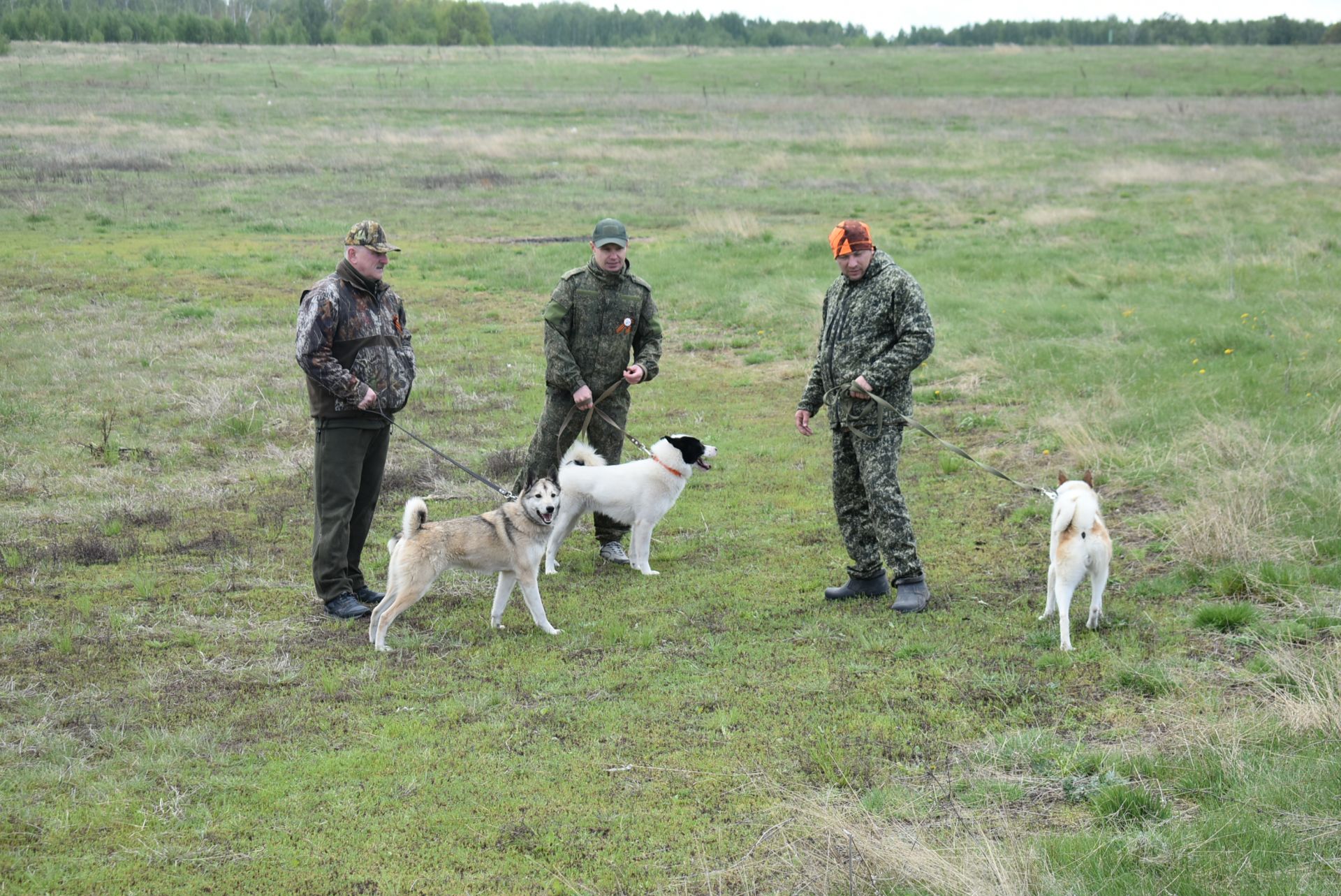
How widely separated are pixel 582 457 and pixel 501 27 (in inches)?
6206

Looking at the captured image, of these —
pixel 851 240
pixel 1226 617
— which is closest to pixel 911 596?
pixel 1226 617

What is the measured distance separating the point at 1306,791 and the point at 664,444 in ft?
15.8

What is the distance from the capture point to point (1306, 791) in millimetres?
4453

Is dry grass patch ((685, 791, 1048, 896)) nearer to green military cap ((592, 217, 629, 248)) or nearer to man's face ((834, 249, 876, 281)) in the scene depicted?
man's face ((834, 249, 876, 281))

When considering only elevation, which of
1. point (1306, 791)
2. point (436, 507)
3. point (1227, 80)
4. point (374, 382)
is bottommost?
point (436, 507)

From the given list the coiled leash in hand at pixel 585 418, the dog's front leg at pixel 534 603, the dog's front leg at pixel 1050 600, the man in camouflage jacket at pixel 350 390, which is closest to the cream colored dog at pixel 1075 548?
the dog's front leg at pixel 1050 600

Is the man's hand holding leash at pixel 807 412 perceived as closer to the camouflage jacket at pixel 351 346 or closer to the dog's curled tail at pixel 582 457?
the dog's curled tail at pixel 582 457

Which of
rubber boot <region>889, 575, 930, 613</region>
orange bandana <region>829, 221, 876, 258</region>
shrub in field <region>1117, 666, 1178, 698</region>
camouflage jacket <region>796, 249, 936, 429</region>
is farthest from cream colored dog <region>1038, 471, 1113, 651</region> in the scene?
orange bandana <region>829, 221, 876, 258</region>

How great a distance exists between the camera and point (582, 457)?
27.4 ft

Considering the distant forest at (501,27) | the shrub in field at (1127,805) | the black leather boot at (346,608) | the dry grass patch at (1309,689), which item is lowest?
the black leather boot at (346,608)

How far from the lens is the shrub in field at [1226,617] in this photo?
6.77 m

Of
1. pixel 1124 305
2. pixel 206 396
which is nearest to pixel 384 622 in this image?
pixel 206 396

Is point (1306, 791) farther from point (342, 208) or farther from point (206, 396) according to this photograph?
point (342, 208)

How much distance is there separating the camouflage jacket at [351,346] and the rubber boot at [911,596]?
3439mm
